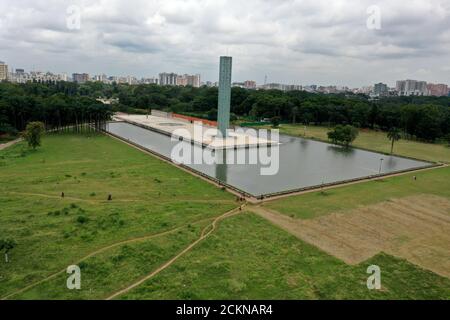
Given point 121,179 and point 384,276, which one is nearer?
point 384,276

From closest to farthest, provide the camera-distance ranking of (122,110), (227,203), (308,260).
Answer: (308,260) < (227,203) < (122,110)

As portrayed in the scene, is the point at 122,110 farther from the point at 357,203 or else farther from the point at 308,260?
the point at 308,260

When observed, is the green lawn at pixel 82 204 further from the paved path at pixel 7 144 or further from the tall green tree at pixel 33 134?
the paved path at pixel 7 144

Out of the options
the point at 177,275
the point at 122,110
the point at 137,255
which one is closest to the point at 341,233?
the point at 177,275

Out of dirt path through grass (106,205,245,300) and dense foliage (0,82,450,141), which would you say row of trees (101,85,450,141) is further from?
dirt path through grass (106,205,245,300)
